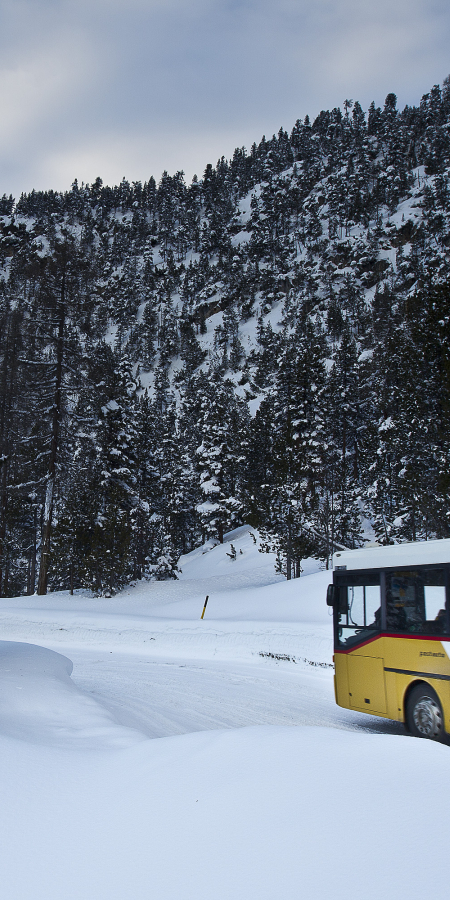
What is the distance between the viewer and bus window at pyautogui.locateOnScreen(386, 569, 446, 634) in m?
7.22

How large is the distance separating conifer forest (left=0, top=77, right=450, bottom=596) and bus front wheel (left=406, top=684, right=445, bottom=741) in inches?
567

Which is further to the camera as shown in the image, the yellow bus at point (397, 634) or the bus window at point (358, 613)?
the bus window at point (358, 613)

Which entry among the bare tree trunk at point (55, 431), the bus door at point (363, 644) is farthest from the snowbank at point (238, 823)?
the bare tree trunk at point (55, 431)

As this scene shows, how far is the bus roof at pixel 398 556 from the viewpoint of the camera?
24.1ft

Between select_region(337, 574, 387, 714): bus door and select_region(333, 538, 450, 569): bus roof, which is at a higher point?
select_region(333, 538, 450, 569): bus roof

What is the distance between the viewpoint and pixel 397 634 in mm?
7871

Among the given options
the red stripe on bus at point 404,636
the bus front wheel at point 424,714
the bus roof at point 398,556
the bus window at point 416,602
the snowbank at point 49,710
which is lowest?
the bus front wheel at point 424,714

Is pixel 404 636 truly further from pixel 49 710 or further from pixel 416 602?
pixel 49 710

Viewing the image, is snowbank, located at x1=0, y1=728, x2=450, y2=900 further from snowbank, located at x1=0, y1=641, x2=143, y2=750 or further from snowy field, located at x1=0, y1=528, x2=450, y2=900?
snowbank, located at x1=0, y1=641, x2=143, y2=750

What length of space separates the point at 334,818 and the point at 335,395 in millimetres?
49691

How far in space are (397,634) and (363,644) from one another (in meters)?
0.85

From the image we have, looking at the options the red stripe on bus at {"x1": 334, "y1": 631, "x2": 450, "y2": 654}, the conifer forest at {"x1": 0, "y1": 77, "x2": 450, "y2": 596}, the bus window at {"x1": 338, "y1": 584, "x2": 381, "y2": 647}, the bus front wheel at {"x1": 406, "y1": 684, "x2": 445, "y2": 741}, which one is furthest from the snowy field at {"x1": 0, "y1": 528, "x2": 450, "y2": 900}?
the conifer forest at {"x1": 0, "y1": 77, "x2": 450, "y2": 596}

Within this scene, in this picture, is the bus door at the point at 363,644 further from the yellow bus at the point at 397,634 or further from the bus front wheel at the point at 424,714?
the bus front wheel at the point at 424,714

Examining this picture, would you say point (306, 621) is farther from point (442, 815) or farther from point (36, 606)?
point (442, 815)
